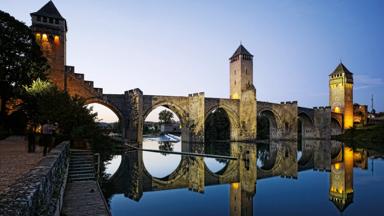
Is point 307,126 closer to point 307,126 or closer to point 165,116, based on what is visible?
point 307,126

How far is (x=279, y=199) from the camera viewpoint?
9.91m

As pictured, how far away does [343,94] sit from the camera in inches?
2019

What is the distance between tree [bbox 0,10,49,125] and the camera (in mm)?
20016

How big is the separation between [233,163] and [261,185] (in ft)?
16.1

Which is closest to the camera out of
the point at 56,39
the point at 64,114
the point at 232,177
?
the point at 232,177

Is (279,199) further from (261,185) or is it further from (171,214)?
(171,214)

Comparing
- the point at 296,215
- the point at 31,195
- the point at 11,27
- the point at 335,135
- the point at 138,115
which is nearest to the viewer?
the point at 31,195

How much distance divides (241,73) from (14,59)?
3179cm

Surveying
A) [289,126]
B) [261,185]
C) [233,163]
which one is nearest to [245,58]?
[289,126]

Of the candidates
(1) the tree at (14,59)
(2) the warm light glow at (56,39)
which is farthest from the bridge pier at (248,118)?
(1) the tree at (14,59)

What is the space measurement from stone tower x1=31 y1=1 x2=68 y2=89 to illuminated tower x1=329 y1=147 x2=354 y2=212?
22.9 m

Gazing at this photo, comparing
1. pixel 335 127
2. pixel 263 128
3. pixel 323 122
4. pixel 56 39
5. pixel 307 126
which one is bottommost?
pixel 263 128

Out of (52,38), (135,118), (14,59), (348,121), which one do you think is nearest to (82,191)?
(14,59)

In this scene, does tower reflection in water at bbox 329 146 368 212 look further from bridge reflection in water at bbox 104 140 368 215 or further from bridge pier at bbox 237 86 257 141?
bridge pier at bbox 237 86 257 141
